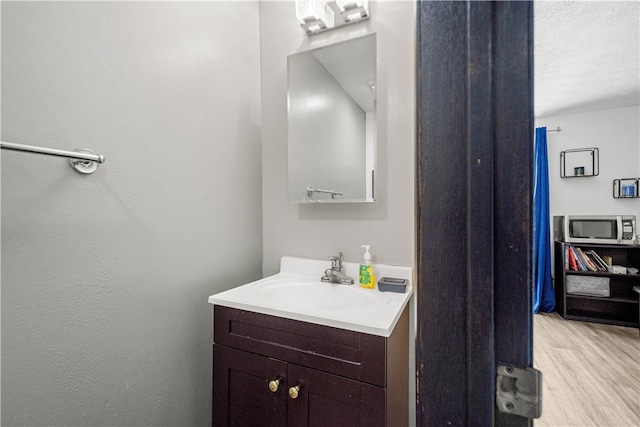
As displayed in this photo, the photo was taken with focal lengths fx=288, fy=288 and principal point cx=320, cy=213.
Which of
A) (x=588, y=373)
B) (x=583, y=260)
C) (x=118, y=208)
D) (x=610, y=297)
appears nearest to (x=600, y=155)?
(x=583, y=260)

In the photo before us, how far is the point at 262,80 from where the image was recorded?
150 cm

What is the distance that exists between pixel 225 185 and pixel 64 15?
72cm

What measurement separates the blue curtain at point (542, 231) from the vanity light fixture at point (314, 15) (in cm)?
276

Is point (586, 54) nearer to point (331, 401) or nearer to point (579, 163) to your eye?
point (579, 163)

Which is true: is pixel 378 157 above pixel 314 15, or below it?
below

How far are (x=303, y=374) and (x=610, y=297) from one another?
350cm

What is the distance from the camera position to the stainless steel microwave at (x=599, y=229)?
277cm

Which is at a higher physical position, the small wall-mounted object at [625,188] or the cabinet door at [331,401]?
the small wall-mounted object at [625,188]

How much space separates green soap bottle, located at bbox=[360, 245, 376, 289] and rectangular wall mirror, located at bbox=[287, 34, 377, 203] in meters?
0.25

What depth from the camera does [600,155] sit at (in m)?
3.01

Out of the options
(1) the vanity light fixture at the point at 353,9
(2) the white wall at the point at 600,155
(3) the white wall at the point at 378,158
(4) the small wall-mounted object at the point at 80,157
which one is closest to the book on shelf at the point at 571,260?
(2) the white wall at the point at 600,155

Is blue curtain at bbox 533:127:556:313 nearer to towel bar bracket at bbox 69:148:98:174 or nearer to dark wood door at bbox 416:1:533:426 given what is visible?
dark wood door at bbox 416:1:533:426

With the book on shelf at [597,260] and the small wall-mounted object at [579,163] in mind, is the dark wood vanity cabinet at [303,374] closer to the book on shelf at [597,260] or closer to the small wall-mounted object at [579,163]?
the book on shelf at [597,260]

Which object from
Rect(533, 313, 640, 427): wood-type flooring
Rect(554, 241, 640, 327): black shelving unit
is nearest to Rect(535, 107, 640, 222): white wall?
Rect(554, 241, 640, 327): black shelving unit
